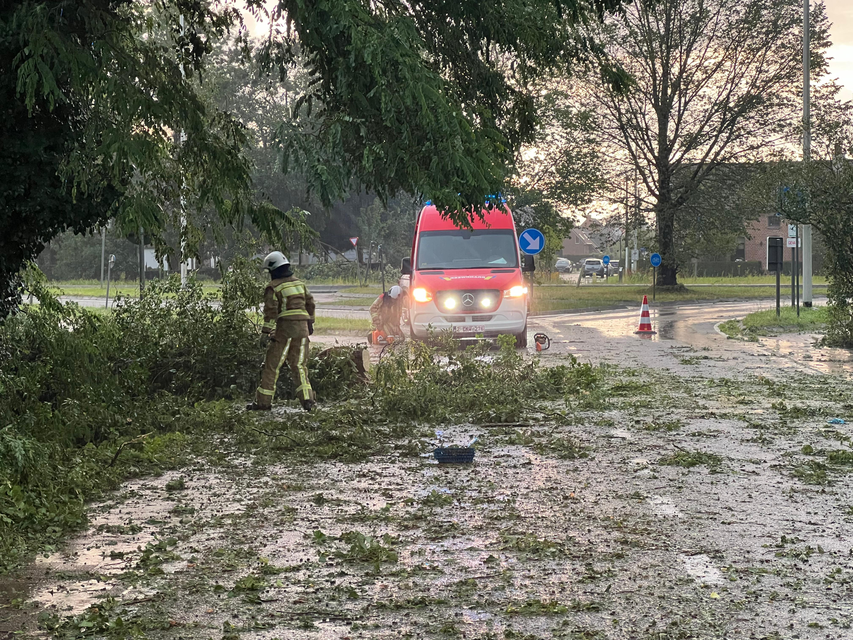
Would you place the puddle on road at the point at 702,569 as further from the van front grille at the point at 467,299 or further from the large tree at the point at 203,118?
the van front grille at the point at 467,299

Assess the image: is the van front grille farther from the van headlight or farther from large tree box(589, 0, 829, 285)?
large tree box(589, 0, 829, 285)

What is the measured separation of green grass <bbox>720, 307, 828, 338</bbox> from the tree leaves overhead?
14911 mm

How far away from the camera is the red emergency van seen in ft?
67.1

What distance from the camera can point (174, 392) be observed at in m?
13.1

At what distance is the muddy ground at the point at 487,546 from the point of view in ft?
16.1

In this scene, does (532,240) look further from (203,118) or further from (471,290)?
(203,118)

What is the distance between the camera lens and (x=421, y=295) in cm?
2058

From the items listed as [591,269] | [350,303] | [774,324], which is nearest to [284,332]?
[774,324]

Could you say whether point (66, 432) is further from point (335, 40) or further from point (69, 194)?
point (335, 40)

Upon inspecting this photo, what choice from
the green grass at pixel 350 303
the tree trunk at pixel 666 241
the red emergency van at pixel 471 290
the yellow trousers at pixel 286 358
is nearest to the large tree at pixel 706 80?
the tree trunk at pixel 666 241

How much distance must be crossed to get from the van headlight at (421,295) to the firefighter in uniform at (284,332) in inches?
331

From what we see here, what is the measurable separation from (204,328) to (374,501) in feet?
21.7

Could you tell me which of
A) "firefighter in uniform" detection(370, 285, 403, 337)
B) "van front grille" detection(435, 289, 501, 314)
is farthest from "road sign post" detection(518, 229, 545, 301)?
"van front grille" detection(435, 289, 501, 314)

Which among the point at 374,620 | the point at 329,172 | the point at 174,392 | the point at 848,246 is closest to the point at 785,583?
the point at 374,620
